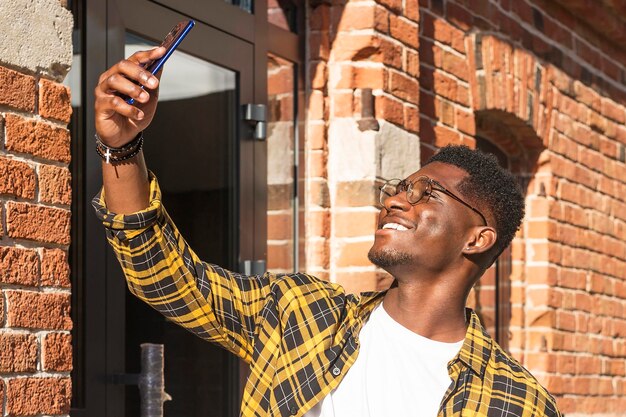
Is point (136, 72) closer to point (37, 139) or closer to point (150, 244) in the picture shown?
point (150, 244)

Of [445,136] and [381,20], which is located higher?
[381,20]

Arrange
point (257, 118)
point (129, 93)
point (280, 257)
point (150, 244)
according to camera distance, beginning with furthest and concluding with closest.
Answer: point (280, 257), point (257, 118), point (150, 244), point (129, 93)

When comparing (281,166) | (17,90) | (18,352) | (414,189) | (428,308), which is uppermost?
(17,90)

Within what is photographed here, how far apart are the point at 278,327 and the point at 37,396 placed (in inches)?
22.9

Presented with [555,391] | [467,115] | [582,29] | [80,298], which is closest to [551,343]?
[555,391]

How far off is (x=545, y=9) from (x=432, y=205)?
3.32m

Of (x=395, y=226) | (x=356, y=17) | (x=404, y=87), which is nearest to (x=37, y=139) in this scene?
(x=395, y=226)

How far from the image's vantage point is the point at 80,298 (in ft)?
11.3

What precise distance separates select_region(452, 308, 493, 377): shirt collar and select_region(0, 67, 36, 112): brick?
44.7 inches

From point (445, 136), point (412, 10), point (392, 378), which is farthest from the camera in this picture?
point (445, 136)

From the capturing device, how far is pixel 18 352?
9.47 ft

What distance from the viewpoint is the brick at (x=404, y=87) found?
181 inches

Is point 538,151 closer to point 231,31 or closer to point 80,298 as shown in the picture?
point 231,31

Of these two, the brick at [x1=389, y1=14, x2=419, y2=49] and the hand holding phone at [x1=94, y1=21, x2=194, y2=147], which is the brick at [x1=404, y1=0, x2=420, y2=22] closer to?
the brick at [x1=389, y1=14, x2=419, y2=49]
